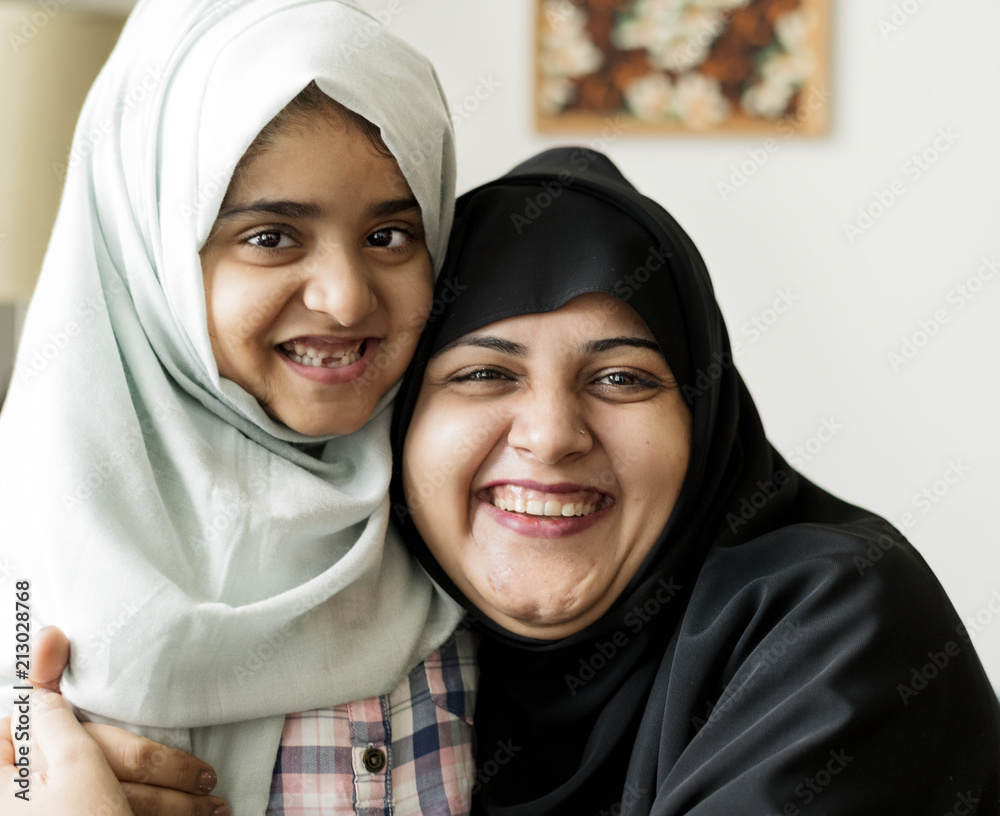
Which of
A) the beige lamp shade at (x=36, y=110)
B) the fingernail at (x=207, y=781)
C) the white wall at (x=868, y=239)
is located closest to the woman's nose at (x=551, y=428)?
the fingernail at (x=207, y=781)

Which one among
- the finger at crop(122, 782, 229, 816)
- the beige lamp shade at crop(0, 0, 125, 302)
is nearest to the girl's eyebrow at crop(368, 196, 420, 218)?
the finger at crop(122, 782, 229, 816)

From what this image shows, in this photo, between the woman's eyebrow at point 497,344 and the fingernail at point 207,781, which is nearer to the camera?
the fingernail at point 207,781

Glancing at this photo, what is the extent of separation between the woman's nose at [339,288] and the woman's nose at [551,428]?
247 mm

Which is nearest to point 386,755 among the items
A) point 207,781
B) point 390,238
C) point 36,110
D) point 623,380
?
point 207,781

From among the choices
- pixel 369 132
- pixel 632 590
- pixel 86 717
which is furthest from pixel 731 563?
pixel 86 717

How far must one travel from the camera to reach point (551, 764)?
1486 mm

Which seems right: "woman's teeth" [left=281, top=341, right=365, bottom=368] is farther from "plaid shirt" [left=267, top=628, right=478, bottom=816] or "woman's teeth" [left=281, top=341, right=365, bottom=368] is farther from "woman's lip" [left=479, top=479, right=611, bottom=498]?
"plaid shirt" [left=267, top=628, right=478, bottom=816]

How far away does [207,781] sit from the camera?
1229 millimetres

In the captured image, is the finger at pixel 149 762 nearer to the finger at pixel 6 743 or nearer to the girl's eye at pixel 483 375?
the finger at pixel 6 743

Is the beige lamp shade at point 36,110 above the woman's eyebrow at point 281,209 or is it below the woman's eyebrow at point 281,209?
above

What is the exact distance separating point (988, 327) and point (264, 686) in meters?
2.63

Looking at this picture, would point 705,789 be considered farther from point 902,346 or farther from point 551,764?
point 902,346

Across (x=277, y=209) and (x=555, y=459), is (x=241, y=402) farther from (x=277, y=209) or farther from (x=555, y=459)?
(x=555, y=459)

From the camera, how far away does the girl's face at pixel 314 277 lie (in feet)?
4.17
